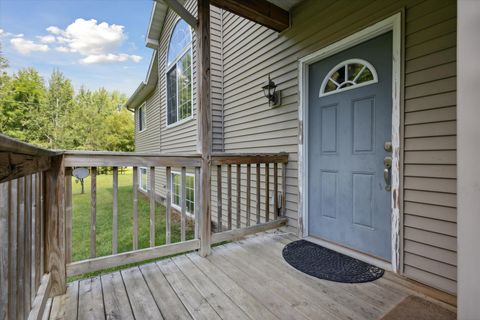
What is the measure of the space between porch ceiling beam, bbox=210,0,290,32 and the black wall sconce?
0.70 meters

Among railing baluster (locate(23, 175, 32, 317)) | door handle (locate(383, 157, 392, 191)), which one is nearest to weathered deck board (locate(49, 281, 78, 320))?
railing baluster (locate(23, 175, 32, 317))

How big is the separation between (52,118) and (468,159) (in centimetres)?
2017

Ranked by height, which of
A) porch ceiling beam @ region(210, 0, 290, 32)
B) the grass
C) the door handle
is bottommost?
the grass

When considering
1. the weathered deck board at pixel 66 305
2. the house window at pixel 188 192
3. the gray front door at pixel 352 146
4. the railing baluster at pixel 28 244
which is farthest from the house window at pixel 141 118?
the railing baluster at pixel 28 244

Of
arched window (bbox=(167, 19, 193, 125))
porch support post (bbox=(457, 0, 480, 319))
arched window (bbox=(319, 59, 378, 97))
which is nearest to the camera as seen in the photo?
porch support post (bbox=(457, 0, 480, 319))

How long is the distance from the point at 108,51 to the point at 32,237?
1557 inches

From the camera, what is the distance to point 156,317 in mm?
1523

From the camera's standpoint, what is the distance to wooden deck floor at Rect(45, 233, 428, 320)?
5.10ft

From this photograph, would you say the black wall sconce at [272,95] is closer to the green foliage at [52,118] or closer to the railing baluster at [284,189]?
the railing baluster at [284,189]

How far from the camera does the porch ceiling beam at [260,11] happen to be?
2562 mm

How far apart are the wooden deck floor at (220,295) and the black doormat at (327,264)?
8cm

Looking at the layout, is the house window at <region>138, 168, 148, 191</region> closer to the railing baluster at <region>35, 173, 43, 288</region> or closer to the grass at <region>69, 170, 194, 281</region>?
the grass at <region>69, 170, 194, 281</region>

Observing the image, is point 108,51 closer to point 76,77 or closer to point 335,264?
point 76,77

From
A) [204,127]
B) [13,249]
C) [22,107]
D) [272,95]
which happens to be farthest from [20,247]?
[22,107]
